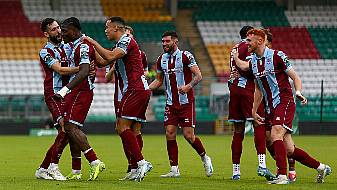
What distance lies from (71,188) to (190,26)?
97.1ft

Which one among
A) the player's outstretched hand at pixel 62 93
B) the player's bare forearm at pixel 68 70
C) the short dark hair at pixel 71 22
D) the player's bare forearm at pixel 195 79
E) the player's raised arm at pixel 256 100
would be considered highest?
the short dark hair at pixel 71 22

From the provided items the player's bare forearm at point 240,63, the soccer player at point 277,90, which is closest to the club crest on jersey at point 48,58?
the player's bare forearm at point 240,63

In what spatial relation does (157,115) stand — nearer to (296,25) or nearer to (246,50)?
(296,25)

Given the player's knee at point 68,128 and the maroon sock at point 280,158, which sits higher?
the player's knee at point 68,128

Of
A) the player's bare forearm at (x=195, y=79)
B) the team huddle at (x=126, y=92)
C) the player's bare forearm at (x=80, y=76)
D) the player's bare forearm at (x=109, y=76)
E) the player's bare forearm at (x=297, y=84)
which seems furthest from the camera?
the player's bare forearm at (x=195, y=79)

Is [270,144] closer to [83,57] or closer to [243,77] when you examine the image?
[243,77]

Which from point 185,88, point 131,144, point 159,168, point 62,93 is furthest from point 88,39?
point 159,168

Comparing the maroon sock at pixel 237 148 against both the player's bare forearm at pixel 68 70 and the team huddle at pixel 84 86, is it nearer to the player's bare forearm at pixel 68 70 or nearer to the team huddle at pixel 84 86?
the team huddle at pixel 84 86

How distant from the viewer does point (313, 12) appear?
41.9m

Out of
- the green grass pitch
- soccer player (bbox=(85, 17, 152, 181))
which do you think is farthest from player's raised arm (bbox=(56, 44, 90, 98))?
the green grass pitch

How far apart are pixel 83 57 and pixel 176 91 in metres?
2.85

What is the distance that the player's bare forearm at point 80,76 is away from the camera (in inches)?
472

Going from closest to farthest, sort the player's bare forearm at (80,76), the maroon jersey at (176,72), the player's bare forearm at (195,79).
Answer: the player's bare forearm at (80,76) < the player's bare forearm at (195,79) < the maroon jersey at (176,72)

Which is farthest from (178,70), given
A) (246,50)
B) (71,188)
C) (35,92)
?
(35,92)
